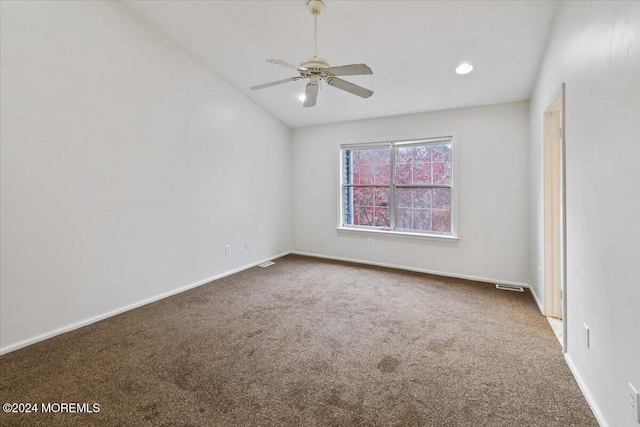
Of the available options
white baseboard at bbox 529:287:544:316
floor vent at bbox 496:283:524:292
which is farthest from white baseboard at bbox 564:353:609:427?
floor vent at bbox 496:283:524:292

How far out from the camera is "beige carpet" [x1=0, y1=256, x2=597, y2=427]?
1.65 m

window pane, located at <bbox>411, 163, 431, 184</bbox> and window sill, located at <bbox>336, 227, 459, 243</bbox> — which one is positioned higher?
window pane, located at <bbox>411, 163, 431, 184</bbox>

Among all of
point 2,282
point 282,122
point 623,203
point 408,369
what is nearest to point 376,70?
point 282,122

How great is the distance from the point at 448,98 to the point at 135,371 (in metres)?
4.49

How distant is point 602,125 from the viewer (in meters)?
1.54

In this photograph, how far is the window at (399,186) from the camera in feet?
14.4

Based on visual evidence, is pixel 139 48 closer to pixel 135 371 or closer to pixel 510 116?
pixel 135 371

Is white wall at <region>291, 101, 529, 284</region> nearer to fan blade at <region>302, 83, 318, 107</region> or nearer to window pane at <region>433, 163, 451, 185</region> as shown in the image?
window pane at <region>433, 163, 451, 185</region>

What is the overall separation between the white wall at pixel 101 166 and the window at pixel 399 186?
2.12 meters

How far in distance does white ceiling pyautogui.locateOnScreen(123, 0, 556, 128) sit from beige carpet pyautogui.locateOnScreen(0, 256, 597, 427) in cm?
264

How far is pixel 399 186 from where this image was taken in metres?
4.72

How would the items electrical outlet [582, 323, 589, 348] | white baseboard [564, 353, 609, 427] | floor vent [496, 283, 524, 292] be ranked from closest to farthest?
1. white baseboard [564, 353, 609, 427]
2. electrical outlet [582, 323, 589, 348]
3. floor vent [496, 283, 524, 292]

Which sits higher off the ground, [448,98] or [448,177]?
[448,98]

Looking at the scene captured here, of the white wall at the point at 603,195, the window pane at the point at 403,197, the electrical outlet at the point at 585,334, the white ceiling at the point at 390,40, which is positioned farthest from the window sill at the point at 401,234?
the electrical outlet at the point at 585,334
